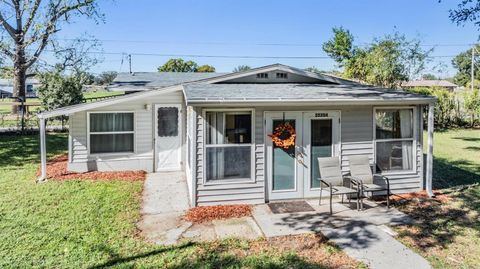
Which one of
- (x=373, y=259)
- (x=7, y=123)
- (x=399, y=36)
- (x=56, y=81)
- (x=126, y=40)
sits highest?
(x=126, y=40)

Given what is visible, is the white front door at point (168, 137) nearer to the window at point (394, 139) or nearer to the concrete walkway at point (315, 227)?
the concrete walkway at point (315, 227)

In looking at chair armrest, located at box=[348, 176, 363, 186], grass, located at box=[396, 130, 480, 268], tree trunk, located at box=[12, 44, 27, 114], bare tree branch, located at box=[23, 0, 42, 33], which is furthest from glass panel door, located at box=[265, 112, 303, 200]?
bare tree branch, located at box=[23, 0, 42, 33]

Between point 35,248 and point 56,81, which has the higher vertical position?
point 56,81

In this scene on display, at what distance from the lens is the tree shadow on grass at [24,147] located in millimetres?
12531

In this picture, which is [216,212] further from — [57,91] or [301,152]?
[57,91]

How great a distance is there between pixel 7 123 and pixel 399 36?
87.8ft

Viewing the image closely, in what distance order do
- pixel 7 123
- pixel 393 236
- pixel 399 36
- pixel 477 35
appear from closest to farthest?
pixel 393 236, pixel 477 35, pixel 7 123, pixel 399 36

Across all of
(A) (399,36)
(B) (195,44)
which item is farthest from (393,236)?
(B) (195,44)

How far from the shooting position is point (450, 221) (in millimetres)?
6699

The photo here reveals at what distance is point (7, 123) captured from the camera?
72.7 ft

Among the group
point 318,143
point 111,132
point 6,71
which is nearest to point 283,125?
point 318,143

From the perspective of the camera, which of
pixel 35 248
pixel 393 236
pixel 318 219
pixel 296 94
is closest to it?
pixel 35 248

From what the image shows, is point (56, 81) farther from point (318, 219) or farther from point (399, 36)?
point (399, 36)

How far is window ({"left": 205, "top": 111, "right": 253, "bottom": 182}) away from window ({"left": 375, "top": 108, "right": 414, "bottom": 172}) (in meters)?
3.20
